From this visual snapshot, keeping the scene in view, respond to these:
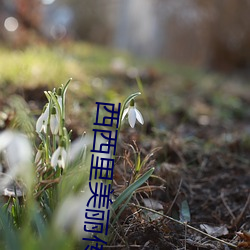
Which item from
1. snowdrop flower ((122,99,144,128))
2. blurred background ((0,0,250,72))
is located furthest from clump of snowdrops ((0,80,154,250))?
blurred background ((0,0,250,72))

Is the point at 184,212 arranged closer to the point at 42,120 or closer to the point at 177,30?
the point at 42,120

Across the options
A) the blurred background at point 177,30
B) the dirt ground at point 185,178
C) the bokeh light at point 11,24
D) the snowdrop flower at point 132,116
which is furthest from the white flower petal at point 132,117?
the bokeh light at point 11,24

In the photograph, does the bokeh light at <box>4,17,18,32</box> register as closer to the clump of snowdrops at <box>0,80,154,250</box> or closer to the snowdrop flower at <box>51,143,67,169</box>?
the clump of snowdrops at <box>0,80,154,250</box>

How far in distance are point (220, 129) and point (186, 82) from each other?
219 cm

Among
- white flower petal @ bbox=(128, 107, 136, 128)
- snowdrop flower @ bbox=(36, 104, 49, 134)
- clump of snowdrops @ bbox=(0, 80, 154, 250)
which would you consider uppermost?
white flower petal @ bbox=(128, 107, 136, 128)

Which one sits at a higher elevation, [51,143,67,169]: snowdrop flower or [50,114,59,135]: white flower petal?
[50,114,59,135]: white flower petal

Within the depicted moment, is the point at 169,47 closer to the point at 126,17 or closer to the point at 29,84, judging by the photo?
the point at 126,17

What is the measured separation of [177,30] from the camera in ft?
29.9

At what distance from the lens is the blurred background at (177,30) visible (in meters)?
6.52

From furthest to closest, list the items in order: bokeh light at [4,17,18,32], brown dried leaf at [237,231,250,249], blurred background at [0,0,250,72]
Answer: blurred background at [0,0,250,72] → bokeh light at [4,17,18,32] → brown dried leaf at [237,231,250,249]

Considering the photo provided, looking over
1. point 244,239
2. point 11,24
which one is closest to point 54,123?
point 244,239

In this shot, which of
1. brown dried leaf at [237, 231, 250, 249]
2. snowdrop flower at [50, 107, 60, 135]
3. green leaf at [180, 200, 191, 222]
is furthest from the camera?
green leaf at [180, 200, 191, 222]

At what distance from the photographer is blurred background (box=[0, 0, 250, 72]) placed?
6523 mm

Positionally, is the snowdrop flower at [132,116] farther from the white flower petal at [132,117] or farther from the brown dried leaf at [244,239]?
the brown dried leaf at [244,239]
